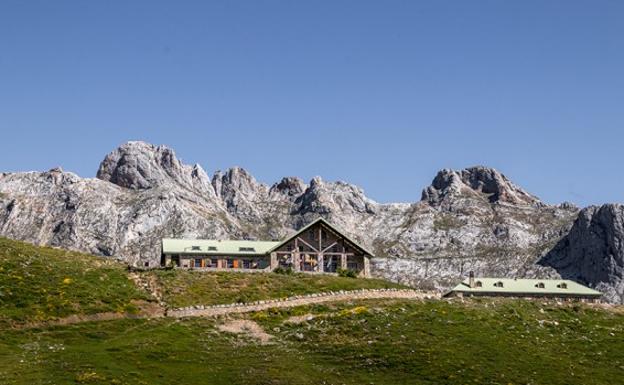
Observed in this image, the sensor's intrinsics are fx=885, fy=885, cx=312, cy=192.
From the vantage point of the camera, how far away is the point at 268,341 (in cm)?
8406

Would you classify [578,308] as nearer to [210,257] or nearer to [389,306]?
[389,306]

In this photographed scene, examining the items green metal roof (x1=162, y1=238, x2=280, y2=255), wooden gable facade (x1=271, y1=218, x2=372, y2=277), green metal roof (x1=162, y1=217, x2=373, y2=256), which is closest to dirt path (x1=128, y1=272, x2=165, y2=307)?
green metal roof (x1=162, y1=238, x2=280, y2=255)

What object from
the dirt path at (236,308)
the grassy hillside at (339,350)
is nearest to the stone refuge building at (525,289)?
the dirt path at (236,308)

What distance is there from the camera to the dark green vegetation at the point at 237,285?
334ft

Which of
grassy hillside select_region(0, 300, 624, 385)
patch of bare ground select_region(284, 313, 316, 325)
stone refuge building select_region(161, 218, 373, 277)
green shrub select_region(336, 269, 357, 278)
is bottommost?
grassy hillside select_region(0, 300, 624, 385)

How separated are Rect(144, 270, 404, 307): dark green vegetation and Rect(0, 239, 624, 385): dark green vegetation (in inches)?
14.3

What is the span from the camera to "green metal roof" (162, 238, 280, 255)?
455 feet

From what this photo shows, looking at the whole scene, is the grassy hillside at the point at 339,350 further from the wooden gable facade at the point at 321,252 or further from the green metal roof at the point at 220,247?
the green metal roof at the point at 220,247

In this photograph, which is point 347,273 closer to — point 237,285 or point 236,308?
point 237,285

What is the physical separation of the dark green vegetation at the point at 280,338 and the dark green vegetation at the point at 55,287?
7.7 inches

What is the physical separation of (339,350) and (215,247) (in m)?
64.8

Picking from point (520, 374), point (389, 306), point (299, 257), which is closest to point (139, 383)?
point (520, 374)

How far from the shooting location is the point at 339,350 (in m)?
79.7

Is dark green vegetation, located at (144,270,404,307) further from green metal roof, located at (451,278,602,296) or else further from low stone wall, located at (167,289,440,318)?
green metal roof, located at (451,278,602,296)
